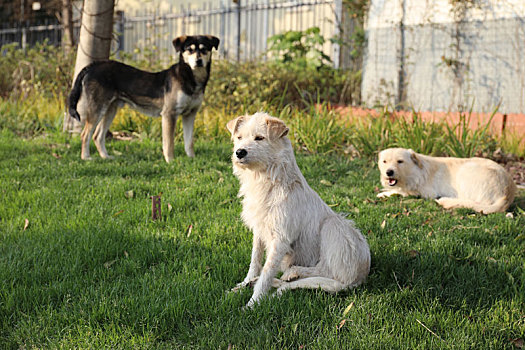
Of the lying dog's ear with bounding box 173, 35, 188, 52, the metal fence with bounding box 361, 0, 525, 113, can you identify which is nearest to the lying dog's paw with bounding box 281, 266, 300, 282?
the lying dog's ear with bounding box 173, 35, 188, 52

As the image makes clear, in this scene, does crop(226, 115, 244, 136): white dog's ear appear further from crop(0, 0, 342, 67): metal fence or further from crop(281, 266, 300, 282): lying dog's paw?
crop(0, 0, 342, 67): metal fence

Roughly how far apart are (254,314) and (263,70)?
900 cm

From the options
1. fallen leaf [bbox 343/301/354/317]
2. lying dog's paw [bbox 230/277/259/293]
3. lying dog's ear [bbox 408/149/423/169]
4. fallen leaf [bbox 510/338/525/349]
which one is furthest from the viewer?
lying dog's ear [bbox 408/149/423/169]

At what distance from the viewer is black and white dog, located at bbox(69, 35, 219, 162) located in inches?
277

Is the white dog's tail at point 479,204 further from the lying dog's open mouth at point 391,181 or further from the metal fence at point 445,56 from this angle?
the metal fence at point 445,56

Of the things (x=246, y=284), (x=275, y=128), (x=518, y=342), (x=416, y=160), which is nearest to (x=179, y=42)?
(x=416, y=160)

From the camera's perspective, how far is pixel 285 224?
3.30 m

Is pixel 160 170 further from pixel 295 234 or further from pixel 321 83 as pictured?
pixel 321 83

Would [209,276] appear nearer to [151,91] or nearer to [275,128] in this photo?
[275,128]

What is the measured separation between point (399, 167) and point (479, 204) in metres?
0.97

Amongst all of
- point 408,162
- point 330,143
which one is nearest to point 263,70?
point 330,143

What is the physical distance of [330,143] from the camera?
27.1ft

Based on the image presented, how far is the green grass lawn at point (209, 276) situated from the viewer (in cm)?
282

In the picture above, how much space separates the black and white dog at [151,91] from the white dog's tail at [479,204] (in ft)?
12.2
